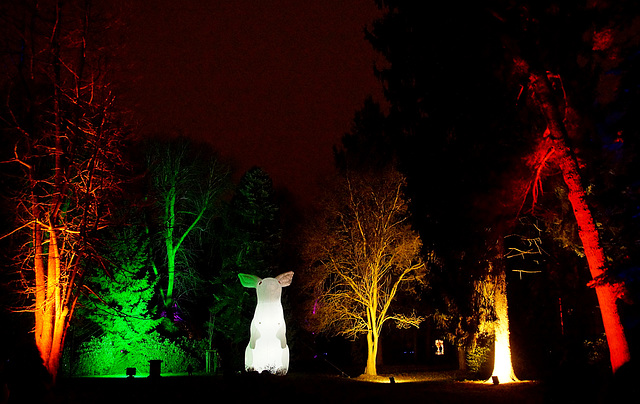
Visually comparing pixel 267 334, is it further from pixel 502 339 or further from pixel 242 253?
pixel 502 339

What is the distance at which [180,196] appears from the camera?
105 ft

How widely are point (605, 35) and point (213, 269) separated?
88.3 ft

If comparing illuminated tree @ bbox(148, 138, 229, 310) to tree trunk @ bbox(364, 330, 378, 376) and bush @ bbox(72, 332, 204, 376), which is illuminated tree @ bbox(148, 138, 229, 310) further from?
tree trunk @ bbox(364, 330, 378, 376)

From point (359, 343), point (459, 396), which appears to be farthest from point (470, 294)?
point (359, 343)

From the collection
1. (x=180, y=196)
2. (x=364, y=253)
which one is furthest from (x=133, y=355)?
(x=364, y=253)

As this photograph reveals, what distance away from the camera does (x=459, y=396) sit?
14.5 meters

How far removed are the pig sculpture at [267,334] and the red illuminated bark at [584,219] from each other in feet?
47.7

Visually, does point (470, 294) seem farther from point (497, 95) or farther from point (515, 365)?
point (515, 365)

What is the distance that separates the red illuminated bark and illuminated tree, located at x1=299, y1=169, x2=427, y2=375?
1379 cm

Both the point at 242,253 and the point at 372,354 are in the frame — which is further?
the point at 242,253

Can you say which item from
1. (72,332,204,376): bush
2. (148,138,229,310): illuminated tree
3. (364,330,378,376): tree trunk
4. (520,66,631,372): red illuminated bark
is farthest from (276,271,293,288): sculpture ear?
(520,66,631,372): red illuminated bark

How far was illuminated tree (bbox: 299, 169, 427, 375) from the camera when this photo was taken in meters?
26.7

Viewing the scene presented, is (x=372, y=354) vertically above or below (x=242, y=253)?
below

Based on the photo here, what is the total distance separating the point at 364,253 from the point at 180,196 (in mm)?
11277
